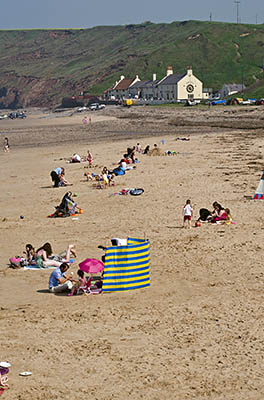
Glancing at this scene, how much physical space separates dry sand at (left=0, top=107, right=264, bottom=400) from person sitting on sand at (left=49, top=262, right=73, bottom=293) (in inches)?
8.0

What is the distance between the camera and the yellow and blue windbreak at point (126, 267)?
12.3 m

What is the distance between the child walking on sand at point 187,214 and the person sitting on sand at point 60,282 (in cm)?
501

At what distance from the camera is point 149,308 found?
11273mm

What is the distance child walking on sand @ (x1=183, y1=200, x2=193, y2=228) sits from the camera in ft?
54.6

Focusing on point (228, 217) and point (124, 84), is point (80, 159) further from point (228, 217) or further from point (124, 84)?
point (124, 84)

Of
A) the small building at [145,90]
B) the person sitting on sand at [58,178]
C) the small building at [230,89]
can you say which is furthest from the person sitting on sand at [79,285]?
the small building at [145,90]

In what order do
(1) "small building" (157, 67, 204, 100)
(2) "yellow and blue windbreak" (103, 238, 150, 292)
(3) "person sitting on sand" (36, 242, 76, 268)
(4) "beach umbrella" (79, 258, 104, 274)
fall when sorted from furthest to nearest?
(1) "small building" (157, 67, 204, 100)
(3) "person sitting on sand" (36, 242, 76, 268)
(4) "beach umbrella" (79, 258, 104, 274)
(2) "yellow and blue windbreak" (103, 238, 150, 292)

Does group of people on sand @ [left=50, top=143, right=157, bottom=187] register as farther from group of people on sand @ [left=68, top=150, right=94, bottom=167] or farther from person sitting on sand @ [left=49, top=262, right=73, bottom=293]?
person sitting on sand @ [left=49, top=262, right=73, bottom=293]

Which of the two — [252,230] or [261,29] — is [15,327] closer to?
[252,230]

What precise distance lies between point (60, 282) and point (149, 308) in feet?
7.08

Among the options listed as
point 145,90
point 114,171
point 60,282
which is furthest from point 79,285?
point 145,90

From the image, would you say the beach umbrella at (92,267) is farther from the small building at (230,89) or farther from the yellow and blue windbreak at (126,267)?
the small building at (230,89)

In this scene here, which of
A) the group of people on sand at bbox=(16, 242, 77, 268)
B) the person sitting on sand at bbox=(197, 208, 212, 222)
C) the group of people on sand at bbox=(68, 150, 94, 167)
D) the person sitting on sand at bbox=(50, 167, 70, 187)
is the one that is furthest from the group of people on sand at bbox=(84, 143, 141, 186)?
the group of people on sand at bbox=(16, 242, 77, 268)

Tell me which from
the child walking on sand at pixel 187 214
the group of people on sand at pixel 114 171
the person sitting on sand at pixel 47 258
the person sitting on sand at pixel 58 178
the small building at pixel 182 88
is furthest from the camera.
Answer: the small building at pixel 182 88
